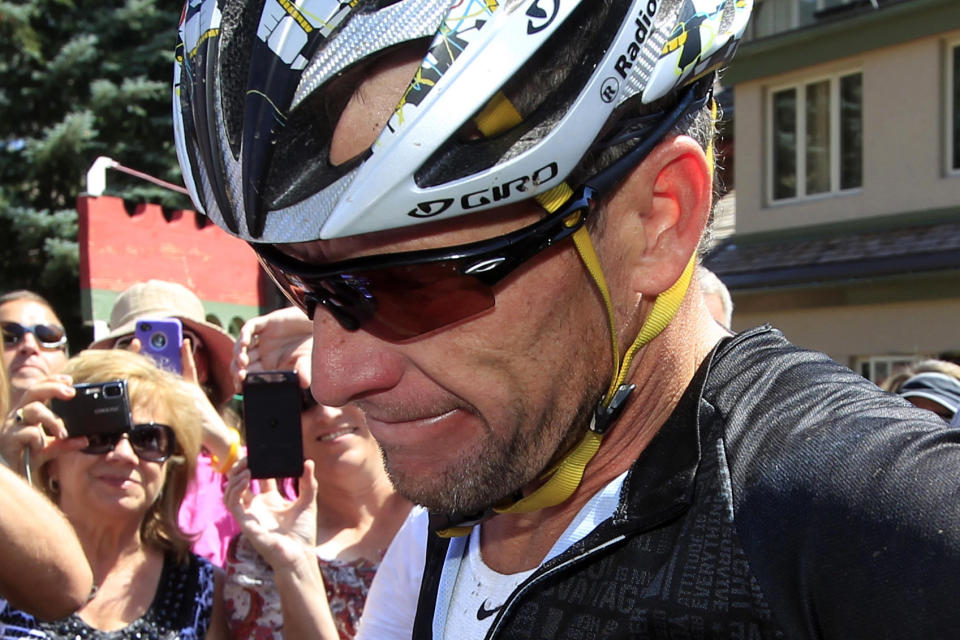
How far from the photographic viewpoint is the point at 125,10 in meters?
18.2

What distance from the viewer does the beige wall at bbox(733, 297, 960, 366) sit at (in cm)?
1357

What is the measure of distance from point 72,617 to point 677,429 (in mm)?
2451

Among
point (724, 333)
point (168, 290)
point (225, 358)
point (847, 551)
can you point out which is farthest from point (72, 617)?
point (847, 551)

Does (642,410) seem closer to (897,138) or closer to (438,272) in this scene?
(438,272)

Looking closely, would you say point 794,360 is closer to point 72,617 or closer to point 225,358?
point 72,617

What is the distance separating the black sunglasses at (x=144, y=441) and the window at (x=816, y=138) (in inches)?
525

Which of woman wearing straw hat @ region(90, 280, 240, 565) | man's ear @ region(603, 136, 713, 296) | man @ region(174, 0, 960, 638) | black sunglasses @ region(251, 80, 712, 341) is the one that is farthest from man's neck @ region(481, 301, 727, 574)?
woman wearing straw hat @ region(90, 280, 240, 565)

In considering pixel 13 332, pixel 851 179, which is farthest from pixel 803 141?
pixel 13 332

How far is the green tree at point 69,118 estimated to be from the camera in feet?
56.7

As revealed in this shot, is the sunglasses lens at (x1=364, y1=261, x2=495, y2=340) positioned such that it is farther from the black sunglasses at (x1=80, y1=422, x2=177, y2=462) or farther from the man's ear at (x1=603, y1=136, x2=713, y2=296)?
the black sunglasses at (x1=80, y1=422, x2=177, y2=462)

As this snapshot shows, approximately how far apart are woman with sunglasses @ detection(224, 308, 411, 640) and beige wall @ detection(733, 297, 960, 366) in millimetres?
10593

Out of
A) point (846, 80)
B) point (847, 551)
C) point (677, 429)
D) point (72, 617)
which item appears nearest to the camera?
point (847, 551)

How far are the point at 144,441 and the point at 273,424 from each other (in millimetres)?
570

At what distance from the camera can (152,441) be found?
366 cm
